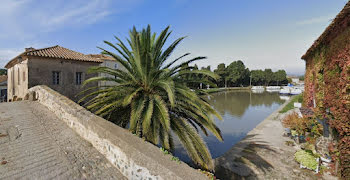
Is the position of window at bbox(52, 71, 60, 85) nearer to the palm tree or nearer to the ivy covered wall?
the palm tree

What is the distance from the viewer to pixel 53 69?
39.9 feet

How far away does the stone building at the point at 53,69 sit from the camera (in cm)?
1116

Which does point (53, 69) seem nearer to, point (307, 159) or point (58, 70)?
point (58, 70)

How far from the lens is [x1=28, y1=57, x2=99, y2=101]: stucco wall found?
445 inches

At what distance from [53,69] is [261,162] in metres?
14.9

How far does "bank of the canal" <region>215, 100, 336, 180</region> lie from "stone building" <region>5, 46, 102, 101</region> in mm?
12585

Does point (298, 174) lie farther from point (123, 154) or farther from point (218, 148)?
point (123, 154)

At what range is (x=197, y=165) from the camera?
13.6 ft

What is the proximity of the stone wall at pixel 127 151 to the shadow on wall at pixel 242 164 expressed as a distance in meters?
4.24

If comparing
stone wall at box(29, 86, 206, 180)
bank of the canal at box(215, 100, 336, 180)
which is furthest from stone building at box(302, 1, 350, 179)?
stone wall at box(29, 86, 206, 180)

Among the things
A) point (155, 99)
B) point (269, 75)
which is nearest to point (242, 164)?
point (155, 99)

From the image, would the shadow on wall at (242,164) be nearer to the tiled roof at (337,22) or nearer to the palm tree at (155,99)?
the palm tree at (155,99)

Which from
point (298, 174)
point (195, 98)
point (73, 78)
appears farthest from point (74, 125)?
point (73, 78)

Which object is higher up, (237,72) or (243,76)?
(237,72)
